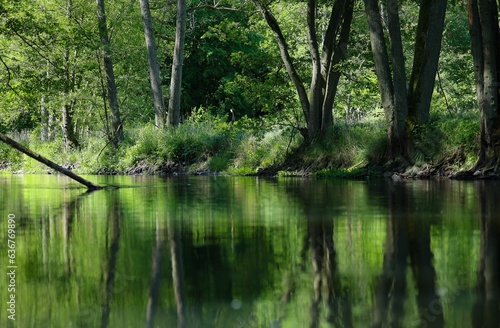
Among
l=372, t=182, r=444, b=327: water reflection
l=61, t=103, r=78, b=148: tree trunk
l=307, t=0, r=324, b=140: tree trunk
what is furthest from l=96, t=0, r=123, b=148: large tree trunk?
l=372, t=182, r=444, b=327: water reflection

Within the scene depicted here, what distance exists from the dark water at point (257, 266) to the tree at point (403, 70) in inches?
332

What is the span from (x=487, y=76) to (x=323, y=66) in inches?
279

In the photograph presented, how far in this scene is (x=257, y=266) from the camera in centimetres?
526

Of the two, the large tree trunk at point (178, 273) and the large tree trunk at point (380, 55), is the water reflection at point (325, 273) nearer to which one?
the large tree trunk at point (178, 273)

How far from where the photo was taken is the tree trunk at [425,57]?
1789cm

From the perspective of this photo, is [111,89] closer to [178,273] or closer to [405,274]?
[178,273]

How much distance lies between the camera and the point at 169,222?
8.43m

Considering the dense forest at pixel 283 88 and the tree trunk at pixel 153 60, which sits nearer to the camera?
the dense forest at pixel 283 88

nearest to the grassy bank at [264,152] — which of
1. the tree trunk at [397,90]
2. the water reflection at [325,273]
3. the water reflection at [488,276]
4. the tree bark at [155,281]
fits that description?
the tree trunk at [397,90]

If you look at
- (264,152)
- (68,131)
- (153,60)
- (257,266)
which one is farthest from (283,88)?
(257,266)

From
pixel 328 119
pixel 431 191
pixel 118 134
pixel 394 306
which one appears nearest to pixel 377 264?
pixel 394 306

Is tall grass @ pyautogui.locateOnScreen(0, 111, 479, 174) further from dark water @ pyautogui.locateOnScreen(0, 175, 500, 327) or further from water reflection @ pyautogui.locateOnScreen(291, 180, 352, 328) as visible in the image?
water reflection @ pyautogui.locateOnScreen(291, 180, 352, 328)

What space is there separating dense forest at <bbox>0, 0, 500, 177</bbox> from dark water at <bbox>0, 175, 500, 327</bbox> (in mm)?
8166

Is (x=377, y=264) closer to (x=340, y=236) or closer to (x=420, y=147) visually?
(x=340, y=236)
